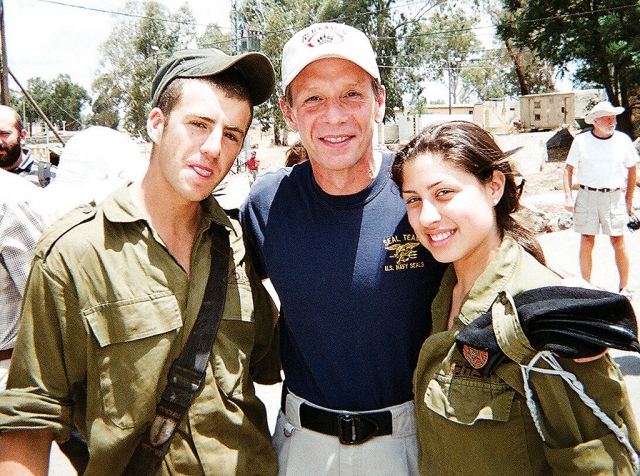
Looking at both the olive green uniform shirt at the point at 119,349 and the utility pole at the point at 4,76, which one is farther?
the utility pole at the point at 4,76

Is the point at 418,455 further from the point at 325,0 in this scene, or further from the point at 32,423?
the point at 325,0

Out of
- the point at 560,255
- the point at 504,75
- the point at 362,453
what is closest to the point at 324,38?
the point at 362,453

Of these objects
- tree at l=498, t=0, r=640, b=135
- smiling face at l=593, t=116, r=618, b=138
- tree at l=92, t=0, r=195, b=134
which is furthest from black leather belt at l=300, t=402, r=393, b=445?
tree at l=92, t=0, r=195, b=134

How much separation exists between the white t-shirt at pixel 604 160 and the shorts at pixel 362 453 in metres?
5.79

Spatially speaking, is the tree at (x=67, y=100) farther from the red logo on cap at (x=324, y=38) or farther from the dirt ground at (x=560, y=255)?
the red logo on cap at (x=324, y=38)

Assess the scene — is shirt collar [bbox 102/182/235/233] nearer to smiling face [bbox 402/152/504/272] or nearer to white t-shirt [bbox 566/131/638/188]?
smiling face [bbox 402/152/504/272]

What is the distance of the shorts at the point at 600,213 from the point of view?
6805 millimetres

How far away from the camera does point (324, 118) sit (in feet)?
7.64

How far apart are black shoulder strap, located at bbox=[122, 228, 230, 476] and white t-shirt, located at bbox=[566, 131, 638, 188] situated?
20.5 feet

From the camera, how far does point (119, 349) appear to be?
192 cm

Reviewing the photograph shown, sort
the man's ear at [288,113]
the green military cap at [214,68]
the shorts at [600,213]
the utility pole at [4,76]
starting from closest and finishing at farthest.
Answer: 1. the green military cap at [214,68]
2. the man's ear at [288,113]
3. the shorts at [600,213]
4. the utility pole at [4,76]

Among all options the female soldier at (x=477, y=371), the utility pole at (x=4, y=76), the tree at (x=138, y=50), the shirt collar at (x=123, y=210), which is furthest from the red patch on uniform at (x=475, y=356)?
the tree at (x=138, y=50)

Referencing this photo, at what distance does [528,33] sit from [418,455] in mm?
26215

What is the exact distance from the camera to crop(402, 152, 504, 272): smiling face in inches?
Result: 78.4
